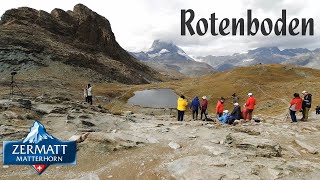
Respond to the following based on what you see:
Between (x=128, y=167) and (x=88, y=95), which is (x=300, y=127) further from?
(x=88, y=95)

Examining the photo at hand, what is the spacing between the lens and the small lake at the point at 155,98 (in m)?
81.6

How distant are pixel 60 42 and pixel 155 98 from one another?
6881 centimetres

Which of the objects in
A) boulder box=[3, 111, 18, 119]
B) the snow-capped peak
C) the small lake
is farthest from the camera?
the small lake

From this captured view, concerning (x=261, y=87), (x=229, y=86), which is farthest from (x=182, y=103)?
(x=229, y=86)

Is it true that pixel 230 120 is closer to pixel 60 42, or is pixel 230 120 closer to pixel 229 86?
pixel 229 86

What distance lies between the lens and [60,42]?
5645 inches

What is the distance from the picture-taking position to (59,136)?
2055cm

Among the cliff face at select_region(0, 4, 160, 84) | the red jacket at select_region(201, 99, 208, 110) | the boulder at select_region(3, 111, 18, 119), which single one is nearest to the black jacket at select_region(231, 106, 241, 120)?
the red jacket at select_region(201, 99, 208, 110)

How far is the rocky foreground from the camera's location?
1562 cm

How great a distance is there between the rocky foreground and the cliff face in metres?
80.9

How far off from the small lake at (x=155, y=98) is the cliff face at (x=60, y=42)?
29.2 metres

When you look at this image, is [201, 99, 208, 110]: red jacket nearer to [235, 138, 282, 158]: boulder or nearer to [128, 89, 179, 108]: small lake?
[235, 138, 282, 158]: boulder

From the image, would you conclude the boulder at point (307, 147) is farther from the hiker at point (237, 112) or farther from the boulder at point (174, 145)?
the hiker at point (237, 112)

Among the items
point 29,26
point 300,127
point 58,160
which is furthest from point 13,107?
point 29,26
